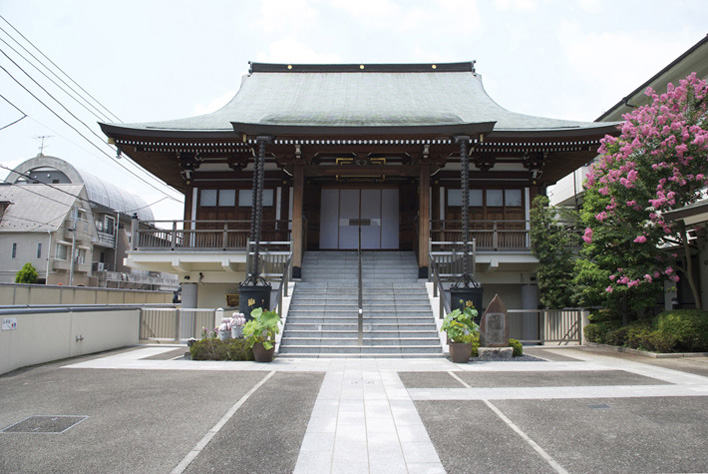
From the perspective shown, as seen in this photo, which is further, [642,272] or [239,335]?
[642,272]

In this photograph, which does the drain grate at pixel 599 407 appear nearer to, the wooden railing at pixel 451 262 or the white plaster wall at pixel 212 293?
the wooden railing at pixel 451 262

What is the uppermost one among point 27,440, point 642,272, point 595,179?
point 595,179

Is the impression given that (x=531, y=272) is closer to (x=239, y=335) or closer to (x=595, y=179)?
(x=595, y=179)

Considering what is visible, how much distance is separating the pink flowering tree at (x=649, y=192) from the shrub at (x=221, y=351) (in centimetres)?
974

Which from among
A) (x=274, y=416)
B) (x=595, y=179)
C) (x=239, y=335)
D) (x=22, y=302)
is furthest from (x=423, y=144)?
(x=22, y=302)

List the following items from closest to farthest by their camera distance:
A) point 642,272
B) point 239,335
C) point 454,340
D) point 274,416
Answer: point 274,416 < point 454,340 < point 239,335 < point 642,272

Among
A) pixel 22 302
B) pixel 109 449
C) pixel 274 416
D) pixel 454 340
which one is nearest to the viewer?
pixel 109 449

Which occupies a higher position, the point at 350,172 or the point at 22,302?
the point at 350,172

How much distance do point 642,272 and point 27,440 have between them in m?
13.7

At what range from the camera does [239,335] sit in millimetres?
11594

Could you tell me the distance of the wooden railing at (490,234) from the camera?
16547 mm

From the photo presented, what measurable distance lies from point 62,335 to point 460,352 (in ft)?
29.9

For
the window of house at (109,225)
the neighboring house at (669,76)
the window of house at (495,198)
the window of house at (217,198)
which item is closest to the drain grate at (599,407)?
the window of house at (495,198)

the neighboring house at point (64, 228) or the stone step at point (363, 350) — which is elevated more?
the neighboring house at point (64, 228)
